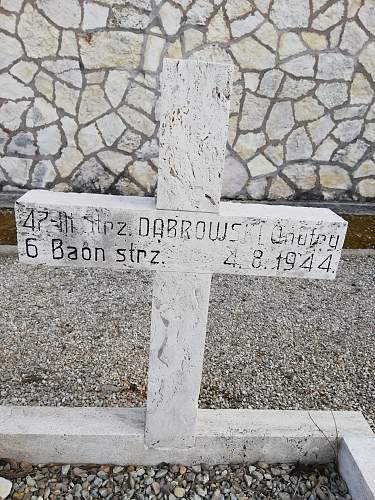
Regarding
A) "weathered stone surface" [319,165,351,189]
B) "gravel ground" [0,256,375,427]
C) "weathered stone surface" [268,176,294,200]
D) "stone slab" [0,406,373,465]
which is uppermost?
"weathered stone surface" [319,165,351,189]

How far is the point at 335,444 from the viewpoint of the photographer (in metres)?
1.82

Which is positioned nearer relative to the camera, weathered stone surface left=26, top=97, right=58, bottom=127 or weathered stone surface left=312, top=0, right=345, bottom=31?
weathered stone surface left=312, top=0, right=345, bottom=31

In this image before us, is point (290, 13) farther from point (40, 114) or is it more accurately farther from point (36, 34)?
point (40, 114)

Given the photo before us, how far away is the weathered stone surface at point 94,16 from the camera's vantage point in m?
3.71

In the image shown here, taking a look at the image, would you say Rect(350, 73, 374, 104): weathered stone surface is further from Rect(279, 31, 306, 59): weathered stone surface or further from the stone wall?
Rect(279, 31, 306, 59): weathered stone surface

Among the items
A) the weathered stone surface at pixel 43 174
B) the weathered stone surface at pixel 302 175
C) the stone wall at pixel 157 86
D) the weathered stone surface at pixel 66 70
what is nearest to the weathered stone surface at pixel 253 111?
the stone wall at pixel 157 86

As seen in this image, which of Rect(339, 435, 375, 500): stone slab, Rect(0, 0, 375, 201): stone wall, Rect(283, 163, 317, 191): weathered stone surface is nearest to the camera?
Rect(339, 435, 375, 500): stone slab

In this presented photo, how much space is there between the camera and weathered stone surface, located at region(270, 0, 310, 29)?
3.85 metres

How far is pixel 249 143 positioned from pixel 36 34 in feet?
6.63

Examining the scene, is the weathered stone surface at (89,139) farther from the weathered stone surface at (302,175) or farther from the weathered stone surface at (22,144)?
the weathered stone surface at (302,175)

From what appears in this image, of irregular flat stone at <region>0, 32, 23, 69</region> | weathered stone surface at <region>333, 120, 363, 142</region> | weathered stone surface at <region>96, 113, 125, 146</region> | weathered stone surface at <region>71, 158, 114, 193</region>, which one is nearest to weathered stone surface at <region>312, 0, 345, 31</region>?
weathered stone surface at <region>333, 120, 363, 142</region>

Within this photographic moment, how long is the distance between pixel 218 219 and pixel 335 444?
1.05m

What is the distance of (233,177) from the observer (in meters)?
4.35

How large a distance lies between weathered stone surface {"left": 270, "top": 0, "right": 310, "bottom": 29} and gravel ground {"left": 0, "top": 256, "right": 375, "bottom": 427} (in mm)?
2157
